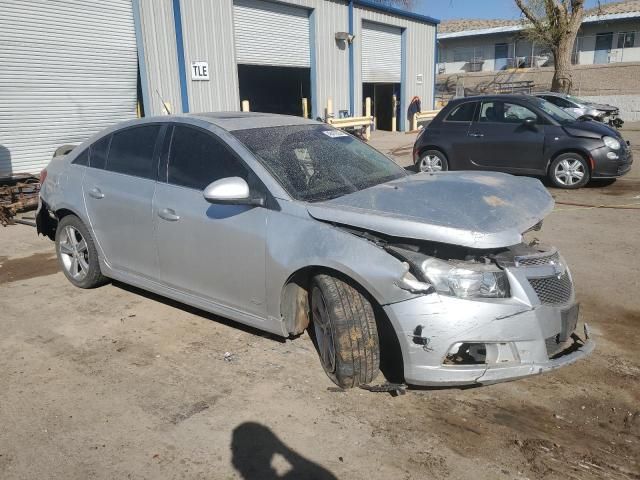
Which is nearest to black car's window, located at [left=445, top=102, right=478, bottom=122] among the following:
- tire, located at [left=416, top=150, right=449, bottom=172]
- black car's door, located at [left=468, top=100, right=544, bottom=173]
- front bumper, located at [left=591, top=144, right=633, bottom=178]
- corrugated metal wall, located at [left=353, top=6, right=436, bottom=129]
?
black car's door, located at [left=468, top=100, right=544, bottom=173]

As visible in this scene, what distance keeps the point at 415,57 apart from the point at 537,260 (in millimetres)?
21986

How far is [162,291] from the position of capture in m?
4.24

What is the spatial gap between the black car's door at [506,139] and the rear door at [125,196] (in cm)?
712

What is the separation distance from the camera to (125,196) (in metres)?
4.33

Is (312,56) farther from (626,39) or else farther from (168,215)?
(626,39)

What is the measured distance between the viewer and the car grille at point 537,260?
10.0 feet

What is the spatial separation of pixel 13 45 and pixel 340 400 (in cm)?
1067

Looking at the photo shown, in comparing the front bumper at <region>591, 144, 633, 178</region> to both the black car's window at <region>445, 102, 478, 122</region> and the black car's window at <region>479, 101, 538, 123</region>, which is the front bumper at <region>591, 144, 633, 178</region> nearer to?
the black car's window at <region>479, 101, 538, 123</region>

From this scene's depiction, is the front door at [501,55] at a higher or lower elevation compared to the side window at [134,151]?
higher

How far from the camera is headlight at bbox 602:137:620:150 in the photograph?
356 inches

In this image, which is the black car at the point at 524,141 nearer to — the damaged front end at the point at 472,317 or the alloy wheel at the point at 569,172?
the alloy wheel at the point at 569,172

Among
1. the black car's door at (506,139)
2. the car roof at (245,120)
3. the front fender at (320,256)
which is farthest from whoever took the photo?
the black car's door at (506,139)

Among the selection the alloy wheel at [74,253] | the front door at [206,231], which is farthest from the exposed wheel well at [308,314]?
the alloy wheel at [74,253]

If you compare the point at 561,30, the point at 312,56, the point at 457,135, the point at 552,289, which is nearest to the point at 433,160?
the point at 457,135
